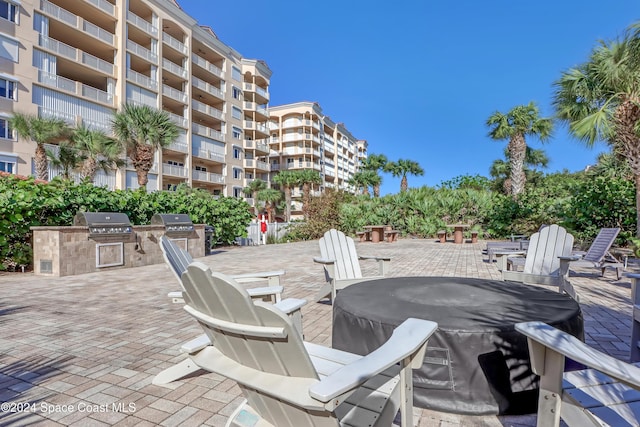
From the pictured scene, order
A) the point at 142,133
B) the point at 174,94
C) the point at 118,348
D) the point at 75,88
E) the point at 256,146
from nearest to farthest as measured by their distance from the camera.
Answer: the point at 118,348
the point at 142,133
the point at 75,88
the point at 174,94
the point at 256,146

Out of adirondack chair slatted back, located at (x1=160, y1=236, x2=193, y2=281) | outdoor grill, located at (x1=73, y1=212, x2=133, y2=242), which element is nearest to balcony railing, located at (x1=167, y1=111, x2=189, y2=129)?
outdoor grill, located at (x1=73, y1=212, x2=133, y2=242)

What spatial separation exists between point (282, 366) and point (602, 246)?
25.9 ft

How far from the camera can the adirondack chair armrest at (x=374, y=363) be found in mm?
1034

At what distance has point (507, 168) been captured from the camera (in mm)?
29969

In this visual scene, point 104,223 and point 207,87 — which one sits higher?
point 207,87

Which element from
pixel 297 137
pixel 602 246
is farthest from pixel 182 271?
pixel 297 137

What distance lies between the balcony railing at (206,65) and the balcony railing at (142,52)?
546 cm

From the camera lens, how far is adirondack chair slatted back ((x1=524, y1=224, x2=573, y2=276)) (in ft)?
14.9

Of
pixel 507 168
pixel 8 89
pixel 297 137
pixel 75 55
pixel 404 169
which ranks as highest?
pixel 297 137

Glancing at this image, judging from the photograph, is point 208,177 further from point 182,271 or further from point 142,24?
point 182,271

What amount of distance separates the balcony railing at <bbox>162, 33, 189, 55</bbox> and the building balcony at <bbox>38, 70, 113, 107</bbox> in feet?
27.1

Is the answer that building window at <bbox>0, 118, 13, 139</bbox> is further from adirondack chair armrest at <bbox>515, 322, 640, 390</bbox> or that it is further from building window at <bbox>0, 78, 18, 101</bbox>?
adirondack chair armrest at <bbox>515, 322, 640, 390</bbox>

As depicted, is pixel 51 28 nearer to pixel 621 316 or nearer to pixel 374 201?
pixel 374 201

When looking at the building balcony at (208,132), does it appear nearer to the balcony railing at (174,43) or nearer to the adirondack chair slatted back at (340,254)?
the balcony railing at (174,43)
